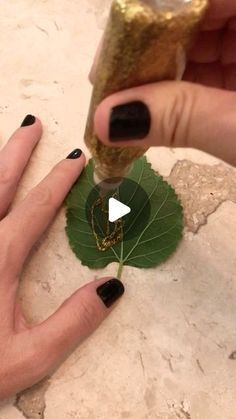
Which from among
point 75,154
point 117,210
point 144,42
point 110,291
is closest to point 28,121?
point 75,154

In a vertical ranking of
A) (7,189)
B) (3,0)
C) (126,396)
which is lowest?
(126,396)

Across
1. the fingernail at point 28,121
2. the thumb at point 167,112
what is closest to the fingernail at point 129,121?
the thumb at point 167,112

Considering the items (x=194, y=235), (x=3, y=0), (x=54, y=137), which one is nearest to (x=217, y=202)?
(x=194, y=235)

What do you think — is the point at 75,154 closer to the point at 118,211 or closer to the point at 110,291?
the point at 118,211

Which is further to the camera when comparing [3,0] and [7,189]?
[3,0]

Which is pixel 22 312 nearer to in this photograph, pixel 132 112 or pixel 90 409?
pixel 90 409

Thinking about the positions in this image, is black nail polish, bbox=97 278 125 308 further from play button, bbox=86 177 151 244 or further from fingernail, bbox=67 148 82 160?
fingernail, bbox=67 148 82 160

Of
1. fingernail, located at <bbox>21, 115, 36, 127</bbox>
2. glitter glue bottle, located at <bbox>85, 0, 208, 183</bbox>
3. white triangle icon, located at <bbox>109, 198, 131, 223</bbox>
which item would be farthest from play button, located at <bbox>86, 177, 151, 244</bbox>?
glitter glue bottle, located at <bbox>85, 0, 208, 183</bbox>
